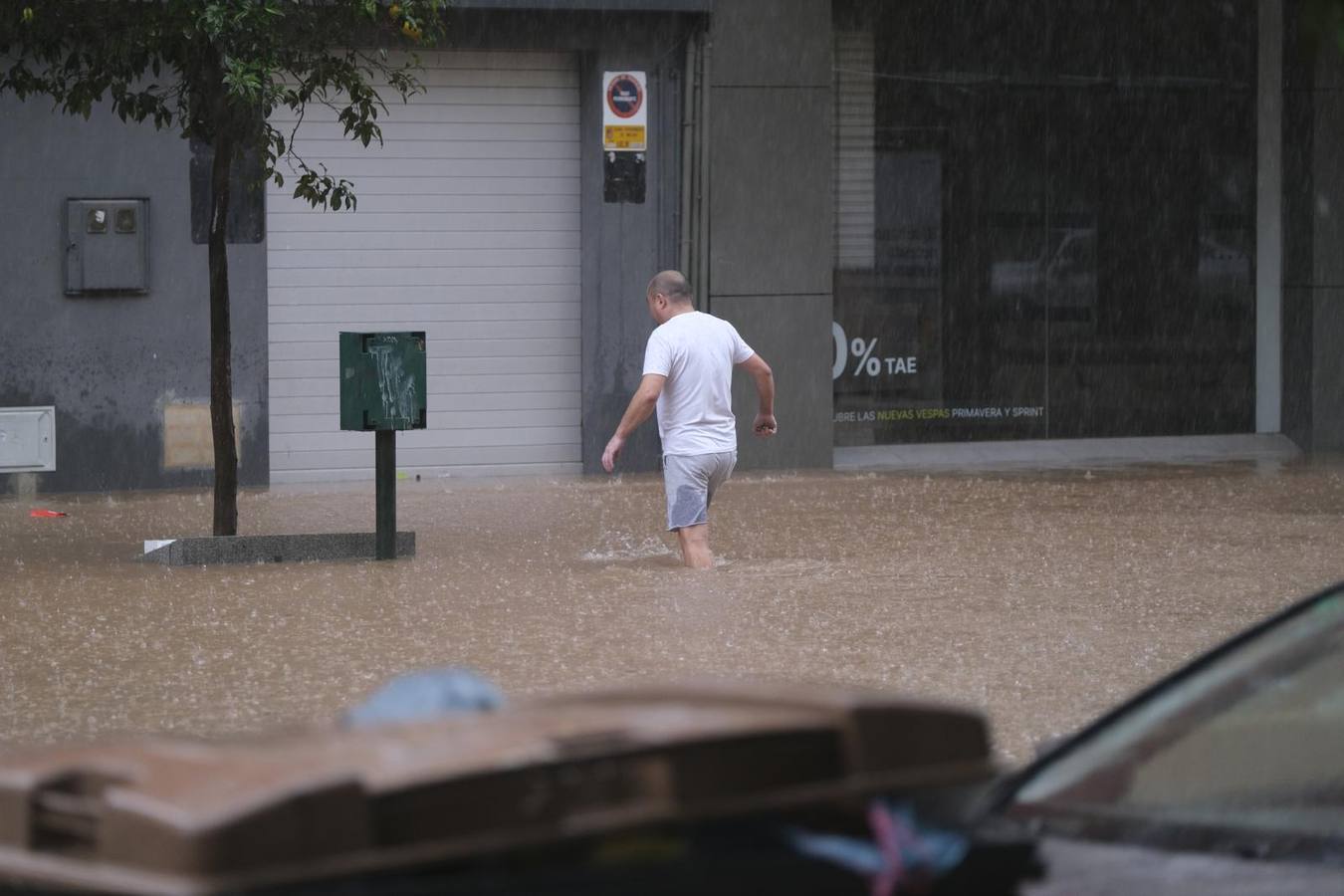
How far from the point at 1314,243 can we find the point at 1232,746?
16.0 meters

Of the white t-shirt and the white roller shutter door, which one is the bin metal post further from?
the white roller shutter door

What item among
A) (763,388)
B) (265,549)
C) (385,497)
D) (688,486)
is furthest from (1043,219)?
(265,549)

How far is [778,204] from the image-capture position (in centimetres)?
1684

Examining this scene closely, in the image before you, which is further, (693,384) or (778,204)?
(778,204)

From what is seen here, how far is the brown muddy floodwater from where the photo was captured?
7922 mm

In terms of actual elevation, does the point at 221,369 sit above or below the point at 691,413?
above

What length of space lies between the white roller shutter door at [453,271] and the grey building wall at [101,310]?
1.80 ft

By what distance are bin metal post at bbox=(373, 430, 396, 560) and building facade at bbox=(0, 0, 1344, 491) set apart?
14.5 feet

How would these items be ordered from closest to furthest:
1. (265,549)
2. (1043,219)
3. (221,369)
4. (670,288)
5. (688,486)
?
(688,486) < (670,288) < (265,549) < (221,369) < (1043,219)

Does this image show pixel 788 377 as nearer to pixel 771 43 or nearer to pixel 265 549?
pixel 771 43

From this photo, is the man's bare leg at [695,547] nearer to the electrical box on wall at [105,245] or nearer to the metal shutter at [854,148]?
the electrical box on wall at [105,245]

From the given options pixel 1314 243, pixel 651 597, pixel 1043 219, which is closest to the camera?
pixel 651 597

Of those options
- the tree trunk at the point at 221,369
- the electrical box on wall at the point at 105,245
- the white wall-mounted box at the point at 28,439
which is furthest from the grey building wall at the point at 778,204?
the tree trunk at the point at 221,369

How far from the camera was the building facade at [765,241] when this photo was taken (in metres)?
15.7
